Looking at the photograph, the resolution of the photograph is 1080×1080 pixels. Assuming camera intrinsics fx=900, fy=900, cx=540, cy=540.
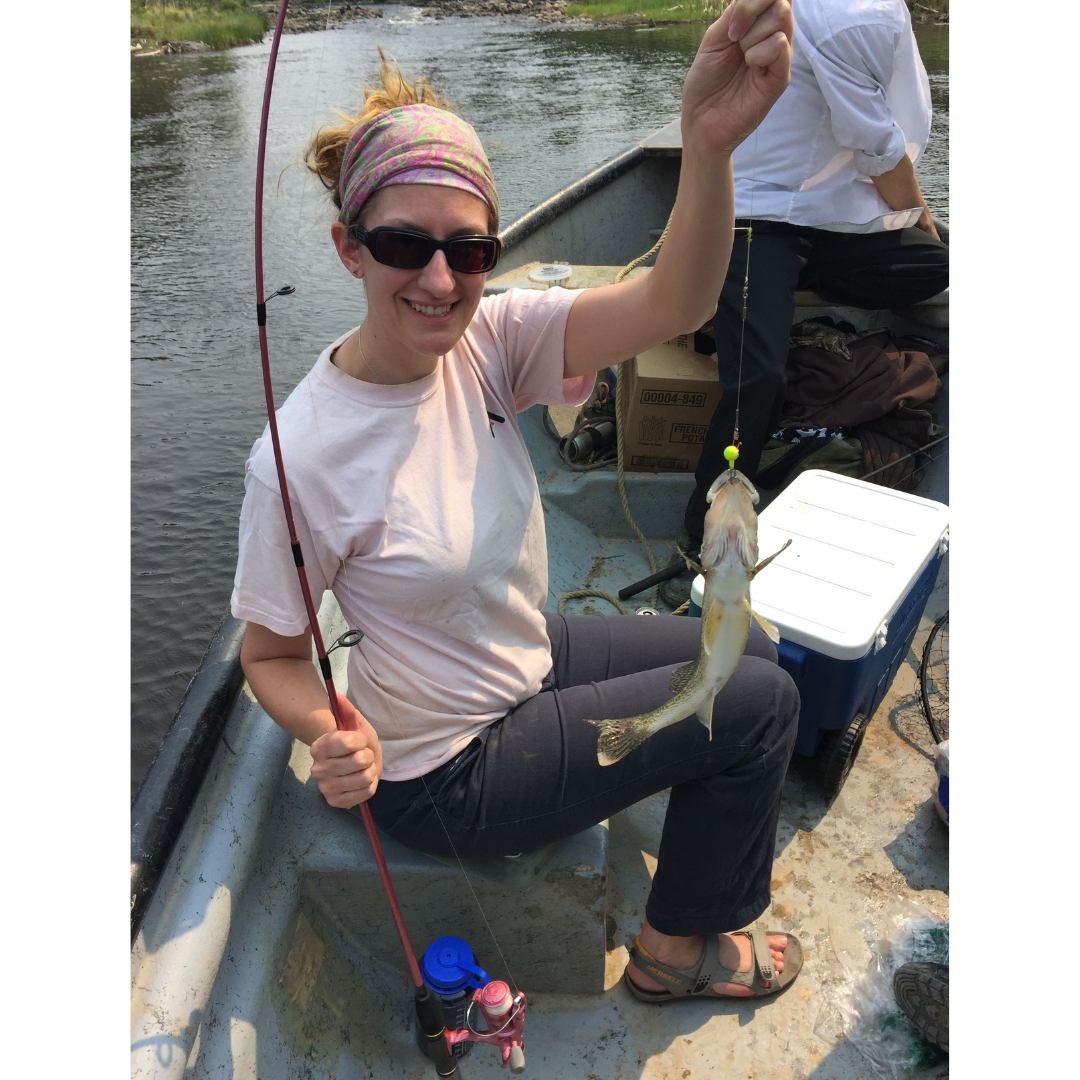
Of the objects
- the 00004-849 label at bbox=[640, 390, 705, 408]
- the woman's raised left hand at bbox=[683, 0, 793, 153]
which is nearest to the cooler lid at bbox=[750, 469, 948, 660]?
the 00004-849 label at bbox=[640, 390, 705, 408]

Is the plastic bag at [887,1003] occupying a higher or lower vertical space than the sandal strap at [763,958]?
lower

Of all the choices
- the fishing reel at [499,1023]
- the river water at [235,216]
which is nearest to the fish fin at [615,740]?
the fishing reel at [499,1023]

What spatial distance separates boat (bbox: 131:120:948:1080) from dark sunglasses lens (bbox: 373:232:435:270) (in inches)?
49.1

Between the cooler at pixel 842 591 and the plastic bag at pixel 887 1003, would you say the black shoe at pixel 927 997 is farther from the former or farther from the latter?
the cooler at pixel 842 591

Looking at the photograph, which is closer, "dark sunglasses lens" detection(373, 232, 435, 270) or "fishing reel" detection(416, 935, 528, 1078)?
"dark sunglasses lens" detection(373, 232, 435, 270)

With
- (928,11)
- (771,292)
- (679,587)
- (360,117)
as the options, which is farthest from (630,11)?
(360,117)

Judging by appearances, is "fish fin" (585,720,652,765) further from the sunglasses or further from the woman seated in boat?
the sunglasses

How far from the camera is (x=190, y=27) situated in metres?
21.8

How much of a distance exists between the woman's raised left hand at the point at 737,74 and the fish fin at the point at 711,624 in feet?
2.65

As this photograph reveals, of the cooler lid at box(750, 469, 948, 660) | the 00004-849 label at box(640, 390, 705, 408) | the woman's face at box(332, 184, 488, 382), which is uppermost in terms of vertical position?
the woman's face at box(332, 184, 488, 382)

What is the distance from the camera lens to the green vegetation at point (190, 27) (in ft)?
67.5

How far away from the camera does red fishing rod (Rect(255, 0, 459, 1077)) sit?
169cm

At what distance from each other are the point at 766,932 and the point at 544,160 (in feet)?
41.2
